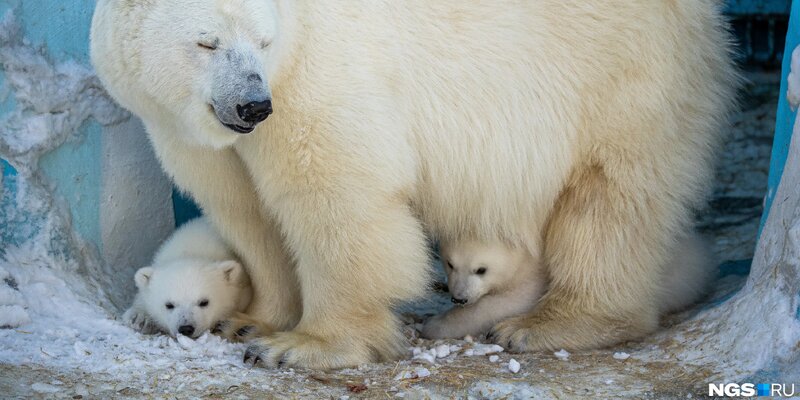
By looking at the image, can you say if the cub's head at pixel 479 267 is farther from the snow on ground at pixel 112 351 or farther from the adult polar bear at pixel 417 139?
the snow on ground at pixel 112 351

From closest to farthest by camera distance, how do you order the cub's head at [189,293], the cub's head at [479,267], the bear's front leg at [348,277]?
the bear's front leg at [348,277], the cub's head at [189,293], the cub's head at [479,267]

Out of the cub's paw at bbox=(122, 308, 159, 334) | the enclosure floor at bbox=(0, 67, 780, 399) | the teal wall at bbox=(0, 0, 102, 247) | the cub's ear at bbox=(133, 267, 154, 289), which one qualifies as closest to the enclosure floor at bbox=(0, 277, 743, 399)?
the enclosure floor at bbox=(0, 67, 780, 399)

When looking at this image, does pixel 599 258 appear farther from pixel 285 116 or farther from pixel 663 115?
pixel 285 116

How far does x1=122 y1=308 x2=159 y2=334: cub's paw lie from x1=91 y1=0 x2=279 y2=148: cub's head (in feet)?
3.42

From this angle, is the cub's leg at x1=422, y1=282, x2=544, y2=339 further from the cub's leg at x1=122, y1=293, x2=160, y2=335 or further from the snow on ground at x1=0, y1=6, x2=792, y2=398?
the cub's leg at x1=122, y1=293, x2=160, y2=335

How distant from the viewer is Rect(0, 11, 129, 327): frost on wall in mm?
4031

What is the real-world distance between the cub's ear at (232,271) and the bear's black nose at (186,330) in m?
0.29

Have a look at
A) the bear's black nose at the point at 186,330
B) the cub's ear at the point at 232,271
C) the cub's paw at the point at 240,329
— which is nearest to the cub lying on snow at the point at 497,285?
the cub's paw at the point at 240,329

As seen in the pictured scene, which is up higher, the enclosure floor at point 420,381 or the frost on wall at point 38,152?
the frost on wall at point 38,152

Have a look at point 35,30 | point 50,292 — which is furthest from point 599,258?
point 35,30

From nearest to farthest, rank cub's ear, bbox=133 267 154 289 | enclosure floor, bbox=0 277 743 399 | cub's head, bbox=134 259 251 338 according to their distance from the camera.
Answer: enclosure floor, bbox=0 277 743 399 < cub's head, bbox=134 259 251 338 < cub's ear, bbox=133 267 154 289

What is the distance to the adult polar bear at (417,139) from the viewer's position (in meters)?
3.38

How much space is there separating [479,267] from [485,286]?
9cm

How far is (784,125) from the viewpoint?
12.6 feet
